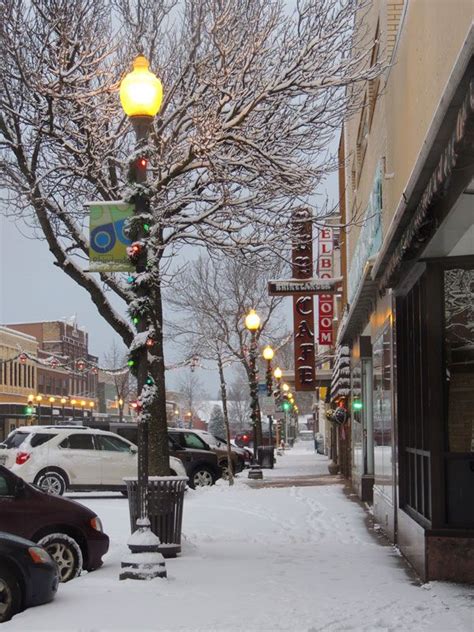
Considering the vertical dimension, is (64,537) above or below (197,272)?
below

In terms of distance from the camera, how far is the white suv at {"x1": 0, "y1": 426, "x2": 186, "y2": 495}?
20844 millimetres

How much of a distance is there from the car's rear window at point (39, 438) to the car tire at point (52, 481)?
0.68 m

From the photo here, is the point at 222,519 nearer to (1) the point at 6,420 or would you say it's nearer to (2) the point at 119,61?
(2) the point at 119,61

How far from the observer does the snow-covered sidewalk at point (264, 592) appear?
294 inches

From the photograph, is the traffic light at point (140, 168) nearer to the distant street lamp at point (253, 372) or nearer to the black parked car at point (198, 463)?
the black parked car at point (198, 463)

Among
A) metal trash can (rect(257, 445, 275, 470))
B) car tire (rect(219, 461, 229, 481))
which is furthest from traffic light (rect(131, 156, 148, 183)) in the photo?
metal trash can (rect(257, 445, 275, 470))

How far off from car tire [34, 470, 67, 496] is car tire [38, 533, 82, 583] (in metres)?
11.0

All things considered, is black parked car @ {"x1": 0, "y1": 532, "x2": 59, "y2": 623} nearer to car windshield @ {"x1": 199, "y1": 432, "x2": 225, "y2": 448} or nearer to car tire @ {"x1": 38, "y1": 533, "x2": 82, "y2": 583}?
car tire @ {"x1": 38, "y1": 533, "x2": 82, "y2": 583}

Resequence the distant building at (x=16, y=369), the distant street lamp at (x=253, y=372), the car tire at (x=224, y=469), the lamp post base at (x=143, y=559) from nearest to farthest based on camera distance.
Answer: the lamp post base at (x=143, y=559) < the distant street lamp at (x=253, y=372) < the car tire at (x=224, y=469) < the distant building at (x=16, y=369)

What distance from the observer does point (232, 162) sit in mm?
13516

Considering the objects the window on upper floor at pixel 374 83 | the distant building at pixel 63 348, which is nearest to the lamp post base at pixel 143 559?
the window on upper floor at pixel 374 83

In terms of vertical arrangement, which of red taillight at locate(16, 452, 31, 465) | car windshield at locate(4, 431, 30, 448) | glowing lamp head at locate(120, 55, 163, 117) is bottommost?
red taillight at locate(16, 452, 31, 465)

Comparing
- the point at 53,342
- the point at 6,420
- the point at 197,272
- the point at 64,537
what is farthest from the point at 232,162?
the point at 53,342

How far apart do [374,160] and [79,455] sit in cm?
999
